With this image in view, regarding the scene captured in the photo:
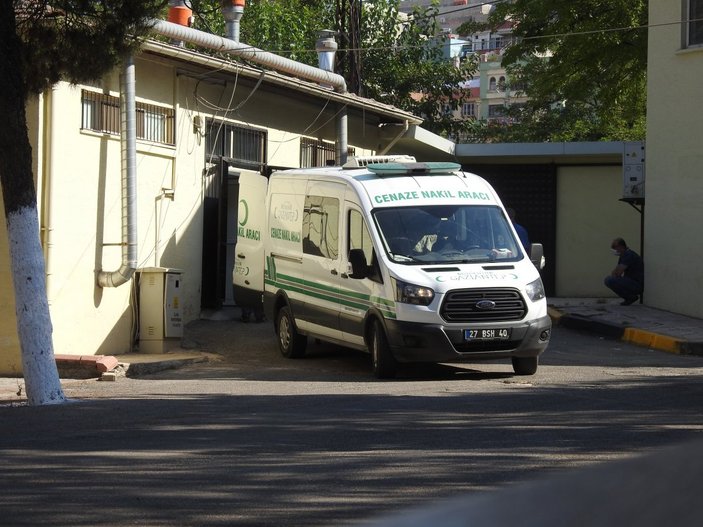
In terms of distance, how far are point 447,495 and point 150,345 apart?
10271 mm

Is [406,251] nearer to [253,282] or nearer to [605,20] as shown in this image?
[253,282]

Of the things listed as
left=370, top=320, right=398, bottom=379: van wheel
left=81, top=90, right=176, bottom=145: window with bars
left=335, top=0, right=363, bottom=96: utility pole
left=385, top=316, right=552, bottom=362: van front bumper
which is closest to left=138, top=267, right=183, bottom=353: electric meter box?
left=81, top=90, right=176, bottom=145: window with bars

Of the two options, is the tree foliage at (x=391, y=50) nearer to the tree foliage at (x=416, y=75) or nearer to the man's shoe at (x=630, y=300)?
the tree foliage at (x=416, y=75)

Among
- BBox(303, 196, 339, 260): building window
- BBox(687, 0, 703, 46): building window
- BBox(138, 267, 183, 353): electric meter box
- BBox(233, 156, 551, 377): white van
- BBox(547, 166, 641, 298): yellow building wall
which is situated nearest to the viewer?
BBox(233, 156, 551, 377): white van

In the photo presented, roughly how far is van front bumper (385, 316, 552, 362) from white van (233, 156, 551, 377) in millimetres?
11

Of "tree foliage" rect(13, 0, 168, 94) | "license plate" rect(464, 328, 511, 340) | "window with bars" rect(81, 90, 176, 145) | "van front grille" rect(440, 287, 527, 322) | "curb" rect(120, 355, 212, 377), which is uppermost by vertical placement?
"tree foliage" rect(13, 0, 168, 94)

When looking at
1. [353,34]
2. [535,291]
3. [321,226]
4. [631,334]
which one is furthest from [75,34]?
[353,34]

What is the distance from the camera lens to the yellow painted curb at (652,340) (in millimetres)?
16156

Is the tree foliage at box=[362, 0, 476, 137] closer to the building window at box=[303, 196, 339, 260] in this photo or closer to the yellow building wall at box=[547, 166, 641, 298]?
the yellow building wall at box=[547, 166, 641, 298]

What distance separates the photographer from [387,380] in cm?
1327

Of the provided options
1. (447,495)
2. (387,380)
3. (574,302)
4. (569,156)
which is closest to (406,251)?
(387,380)

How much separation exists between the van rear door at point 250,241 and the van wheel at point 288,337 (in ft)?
3.04

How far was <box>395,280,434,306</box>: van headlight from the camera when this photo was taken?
1283cm

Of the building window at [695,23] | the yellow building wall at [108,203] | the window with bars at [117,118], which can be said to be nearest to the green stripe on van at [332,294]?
the yellow building wall at [108,203]
